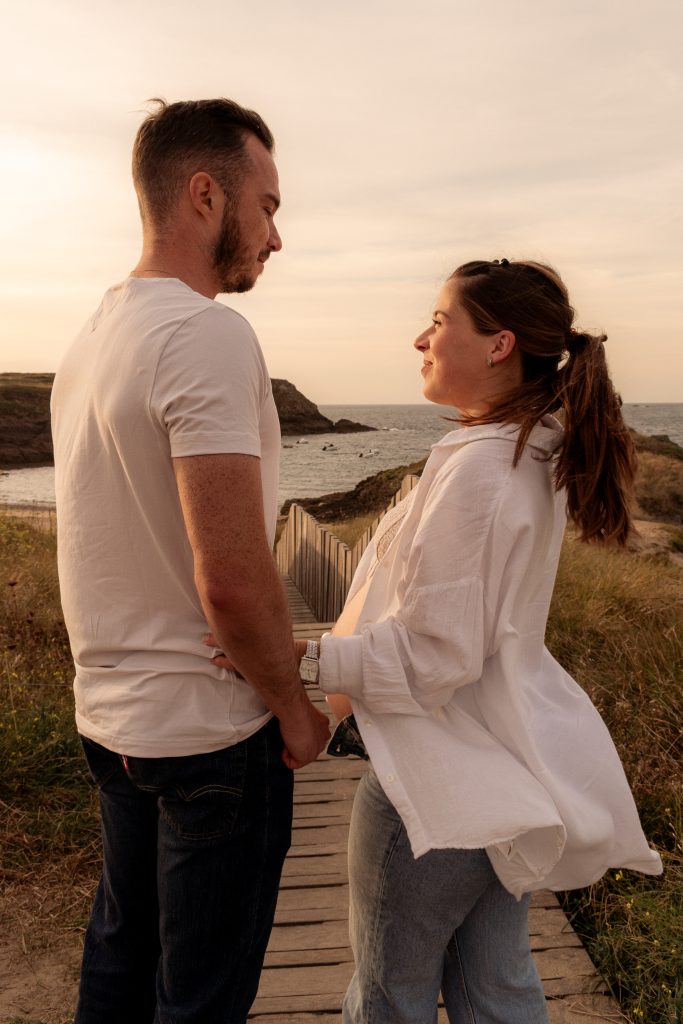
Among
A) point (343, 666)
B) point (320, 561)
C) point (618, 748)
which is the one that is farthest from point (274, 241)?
point (320, 561)

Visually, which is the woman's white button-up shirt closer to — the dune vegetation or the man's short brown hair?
the man's short brown hair

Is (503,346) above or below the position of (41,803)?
above

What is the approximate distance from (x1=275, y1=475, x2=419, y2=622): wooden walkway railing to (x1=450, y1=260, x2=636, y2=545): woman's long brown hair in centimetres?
369

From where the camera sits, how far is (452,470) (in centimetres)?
160

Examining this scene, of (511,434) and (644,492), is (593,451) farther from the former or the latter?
(644,492)

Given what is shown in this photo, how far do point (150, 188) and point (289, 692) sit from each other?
1.04 m

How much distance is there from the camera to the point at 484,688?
1.64 m

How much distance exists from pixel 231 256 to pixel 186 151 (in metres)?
0.22

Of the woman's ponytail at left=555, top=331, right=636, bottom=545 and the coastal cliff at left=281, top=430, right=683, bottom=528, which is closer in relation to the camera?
the woman's ponytail at left=555, top=331, right=636, bottom=545

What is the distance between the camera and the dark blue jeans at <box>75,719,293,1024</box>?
1.56m

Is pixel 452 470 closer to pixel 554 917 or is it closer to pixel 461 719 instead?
pixel 461 719

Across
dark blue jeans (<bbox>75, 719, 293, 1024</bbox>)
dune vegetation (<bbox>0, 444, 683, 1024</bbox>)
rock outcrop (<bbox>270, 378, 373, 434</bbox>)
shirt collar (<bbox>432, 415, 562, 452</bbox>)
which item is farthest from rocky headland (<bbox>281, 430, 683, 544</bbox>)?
rock outcrop (<bbox>270, 378, 373, 434</bbox>)

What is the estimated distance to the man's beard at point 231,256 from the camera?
170 cm

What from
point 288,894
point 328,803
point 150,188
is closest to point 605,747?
point 150,188
